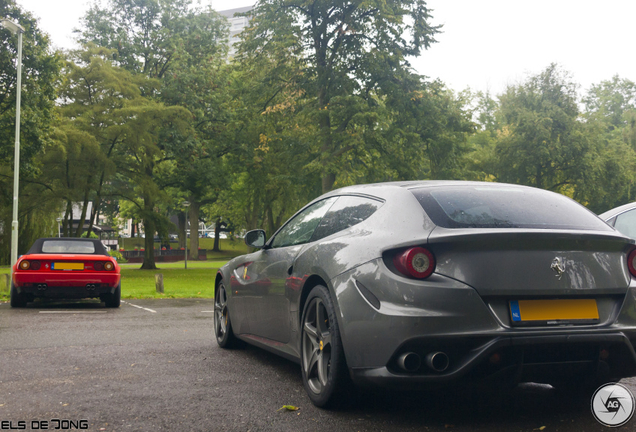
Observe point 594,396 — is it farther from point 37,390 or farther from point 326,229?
point 37,390

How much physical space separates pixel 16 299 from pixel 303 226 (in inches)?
330

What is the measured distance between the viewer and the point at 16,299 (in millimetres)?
11844

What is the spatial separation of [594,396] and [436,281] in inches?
64.7

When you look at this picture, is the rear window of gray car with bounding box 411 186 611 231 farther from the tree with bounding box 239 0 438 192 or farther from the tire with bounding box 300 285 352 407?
the tree with bounding box 239 0 438 192

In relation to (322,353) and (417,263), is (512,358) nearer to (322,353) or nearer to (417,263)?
(417,263)

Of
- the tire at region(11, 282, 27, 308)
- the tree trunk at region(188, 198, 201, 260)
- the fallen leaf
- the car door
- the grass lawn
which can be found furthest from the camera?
the tree trunk at region(188, 198, 201, 260)

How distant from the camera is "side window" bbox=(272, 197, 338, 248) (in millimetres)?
5190

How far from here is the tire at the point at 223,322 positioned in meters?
6.79

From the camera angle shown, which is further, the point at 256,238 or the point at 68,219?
the point at 68,219

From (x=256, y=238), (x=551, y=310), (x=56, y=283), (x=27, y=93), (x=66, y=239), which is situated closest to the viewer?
(x=551, y=310)

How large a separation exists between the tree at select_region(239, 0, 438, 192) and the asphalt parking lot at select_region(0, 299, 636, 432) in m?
19.8

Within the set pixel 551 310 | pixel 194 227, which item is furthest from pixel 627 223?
pixel 194 227

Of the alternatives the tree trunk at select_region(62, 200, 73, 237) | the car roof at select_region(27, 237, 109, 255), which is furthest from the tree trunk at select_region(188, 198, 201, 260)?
the car roof at select_region(27, 237, 109, 255)

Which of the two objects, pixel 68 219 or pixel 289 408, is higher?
pixel 68 219
